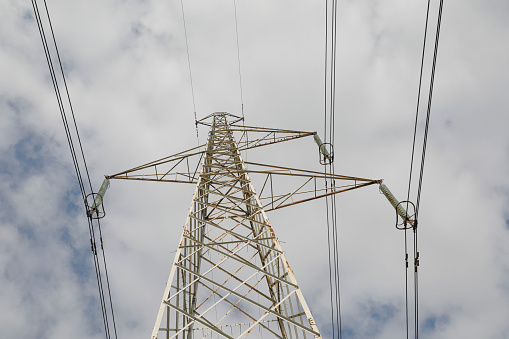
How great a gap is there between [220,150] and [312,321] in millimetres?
8389

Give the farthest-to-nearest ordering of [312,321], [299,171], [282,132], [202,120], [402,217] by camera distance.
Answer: [202,120], [282,132], [299,171], [402,217], [312,321]

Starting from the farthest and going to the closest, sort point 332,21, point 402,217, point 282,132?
point 282,132 → point 402,217 → point 332,21

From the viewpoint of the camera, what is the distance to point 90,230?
11203mm

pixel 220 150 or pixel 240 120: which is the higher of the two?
pixel 240 120

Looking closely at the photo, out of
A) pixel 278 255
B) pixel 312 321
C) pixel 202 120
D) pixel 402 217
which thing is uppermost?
pixel 202 120

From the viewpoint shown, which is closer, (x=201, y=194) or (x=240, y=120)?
(x=201, y=194)

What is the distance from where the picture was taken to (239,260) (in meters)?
7.79

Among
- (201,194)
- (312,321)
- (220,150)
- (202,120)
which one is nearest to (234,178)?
(201,194)

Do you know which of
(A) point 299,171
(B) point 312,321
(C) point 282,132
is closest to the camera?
(B) point 312,321

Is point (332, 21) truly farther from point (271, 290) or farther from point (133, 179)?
point (133, 179)

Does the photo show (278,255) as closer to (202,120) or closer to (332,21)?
(332,21)

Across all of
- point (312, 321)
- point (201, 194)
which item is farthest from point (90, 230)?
point (312, 321)

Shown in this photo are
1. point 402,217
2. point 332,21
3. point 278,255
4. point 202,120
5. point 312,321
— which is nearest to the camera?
point 312,321

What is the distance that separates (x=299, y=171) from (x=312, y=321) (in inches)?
292
